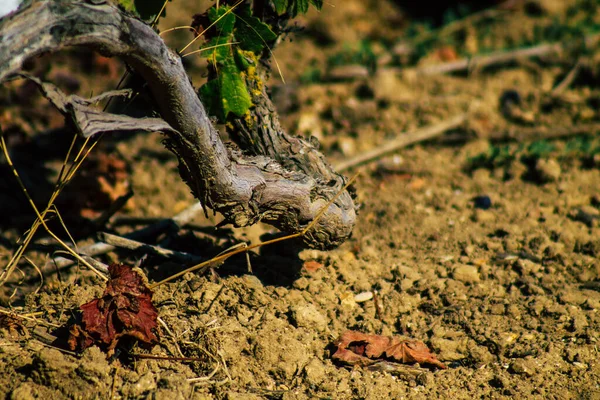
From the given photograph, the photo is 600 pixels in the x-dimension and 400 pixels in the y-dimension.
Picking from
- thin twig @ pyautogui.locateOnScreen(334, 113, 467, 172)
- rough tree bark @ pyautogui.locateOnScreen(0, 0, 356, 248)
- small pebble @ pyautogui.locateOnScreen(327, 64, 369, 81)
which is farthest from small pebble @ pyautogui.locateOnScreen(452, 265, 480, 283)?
small pebble @ pyautogui.locateOnScreen(327, 64, 369, 81)

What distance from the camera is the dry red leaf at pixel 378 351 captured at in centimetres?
226

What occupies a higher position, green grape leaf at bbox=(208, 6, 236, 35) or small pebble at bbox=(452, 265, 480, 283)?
green grape leaf at bbox=(208, 6, 236, 35)

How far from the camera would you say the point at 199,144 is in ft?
6.63

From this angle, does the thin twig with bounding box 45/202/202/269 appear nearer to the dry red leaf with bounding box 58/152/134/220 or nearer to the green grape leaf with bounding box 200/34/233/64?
the dry red leaf with bounding box 58/152/134/220

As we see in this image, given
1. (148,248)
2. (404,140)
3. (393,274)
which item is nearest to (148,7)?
(148,248)

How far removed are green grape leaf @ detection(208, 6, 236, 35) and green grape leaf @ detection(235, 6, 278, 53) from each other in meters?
0.06

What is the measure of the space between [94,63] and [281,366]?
385 centimetres

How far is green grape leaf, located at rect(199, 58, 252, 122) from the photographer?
7.29 feet

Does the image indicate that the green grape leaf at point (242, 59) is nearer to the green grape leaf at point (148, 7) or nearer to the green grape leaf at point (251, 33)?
the green grape leaf at point (251, 33)

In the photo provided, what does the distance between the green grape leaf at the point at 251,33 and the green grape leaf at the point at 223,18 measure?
56 millimetres

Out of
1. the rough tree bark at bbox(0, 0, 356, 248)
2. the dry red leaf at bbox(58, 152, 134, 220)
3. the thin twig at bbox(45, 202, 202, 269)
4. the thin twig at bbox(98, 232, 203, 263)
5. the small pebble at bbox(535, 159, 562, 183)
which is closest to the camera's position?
the rough tree bark at bbox(0, 0, 356, 248)

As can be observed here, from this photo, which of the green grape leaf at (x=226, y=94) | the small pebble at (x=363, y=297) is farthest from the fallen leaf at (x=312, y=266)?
the green grape leaf at (x=226, y=94)

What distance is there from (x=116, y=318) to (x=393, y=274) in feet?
4.48

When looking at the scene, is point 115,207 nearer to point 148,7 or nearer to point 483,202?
point 148,7
